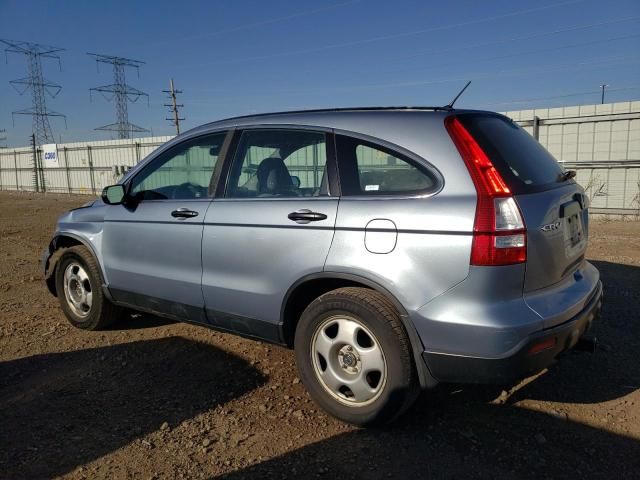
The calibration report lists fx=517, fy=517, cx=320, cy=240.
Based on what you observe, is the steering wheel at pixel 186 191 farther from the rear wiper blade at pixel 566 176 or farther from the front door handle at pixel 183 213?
the rear wiper blade at pixel 566 176

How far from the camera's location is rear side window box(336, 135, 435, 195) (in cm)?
275

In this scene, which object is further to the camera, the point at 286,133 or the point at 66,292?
the point at 66,292

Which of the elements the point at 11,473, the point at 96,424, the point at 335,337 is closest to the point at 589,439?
the point at 335,337

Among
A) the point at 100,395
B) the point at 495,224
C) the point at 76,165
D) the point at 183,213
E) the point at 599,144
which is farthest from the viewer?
the point at 76,165

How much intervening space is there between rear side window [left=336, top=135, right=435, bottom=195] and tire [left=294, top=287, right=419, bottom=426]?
576mm

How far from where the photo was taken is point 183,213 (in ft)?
12.0

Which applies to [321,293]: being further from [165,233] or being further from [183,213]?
[165,233]

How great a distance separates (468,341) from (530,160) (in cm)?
116

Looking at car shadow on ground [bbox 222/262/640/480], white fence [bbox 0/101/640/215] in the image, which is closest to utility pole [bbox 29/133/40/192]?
white fence [bbox 0/101/640/215]

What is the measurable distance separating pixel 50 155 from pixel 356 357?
30555mm

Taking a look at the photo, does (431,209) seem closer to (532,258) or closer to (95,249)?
(532,258)

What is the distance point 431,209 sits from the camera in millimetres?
2605

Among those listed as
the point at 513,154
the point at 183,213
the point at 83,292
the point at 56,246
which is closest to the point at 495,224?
the point at 513,154

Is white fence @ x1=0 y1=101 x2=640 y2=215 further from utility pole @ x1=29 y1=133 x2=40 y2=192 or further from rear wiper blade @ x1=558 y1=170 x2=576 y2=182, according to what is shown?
utility pole @ x1=29 y1=133 x2=40 y2=192
